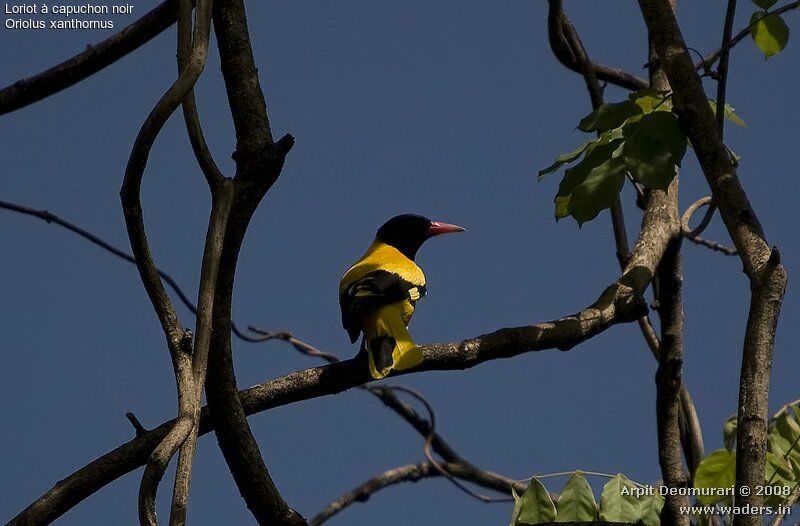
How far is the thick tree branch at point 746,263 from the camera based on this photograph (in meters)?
1.93

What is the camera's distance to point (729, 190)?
228 cm

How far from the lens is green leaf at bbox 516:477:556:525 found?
104 inches

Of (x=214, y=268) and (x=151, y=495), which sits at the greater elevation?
(x=214, y=268)

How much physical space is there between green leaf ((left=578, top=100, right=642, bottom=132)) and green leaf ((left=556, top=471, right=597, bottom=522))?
0.97 meters

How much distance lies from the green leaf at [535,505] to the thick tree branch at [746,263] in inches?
30.9

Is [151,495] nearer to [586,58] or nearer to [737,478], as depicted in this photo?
[737,478]

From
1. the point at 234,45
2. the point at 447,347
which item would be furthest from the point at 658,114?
the point at 234,45

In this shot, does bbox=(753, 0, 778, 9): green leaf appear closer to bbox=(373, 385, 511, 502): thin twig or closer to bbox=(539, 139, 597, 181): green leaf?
bbox=(539, 139, 597, 181): green leaf

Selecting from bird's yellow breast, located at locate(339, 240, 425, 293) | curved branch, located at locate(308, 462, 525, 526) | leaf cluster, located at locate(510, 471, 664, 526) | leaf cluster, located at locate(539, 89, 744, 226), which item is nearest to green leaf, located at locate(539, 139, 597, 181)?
leaf cluster, located at locate(539, 89, 744, 226)

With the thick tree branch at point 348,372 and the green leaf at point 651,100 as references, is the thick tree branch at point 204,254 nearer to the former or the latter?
the thick tree branch at point 348,372

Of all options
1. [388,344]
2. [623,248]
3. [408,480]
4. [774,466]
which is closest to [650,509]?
[774,466]

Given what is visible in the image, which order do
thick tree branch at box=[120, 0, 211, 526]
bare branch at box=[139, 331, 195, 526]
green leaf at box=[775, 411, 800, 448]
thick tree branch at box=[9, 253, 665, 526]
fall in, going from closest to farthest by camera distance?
bare branch at box=[139, 331, 195, 526] → thick tree branch at box=[120, 0, 211, 526] → thick tree branch at box=[9, 253, 665, 526] → green leaf at box=[775, 411, 800, 448]

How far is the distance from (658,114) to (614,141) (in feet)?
0.46

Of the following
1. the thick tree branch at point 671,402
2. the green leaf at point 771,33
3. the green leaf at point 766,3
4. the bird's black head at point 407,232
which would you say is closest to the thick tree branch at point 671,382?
the thick tree branch at point 671,402
